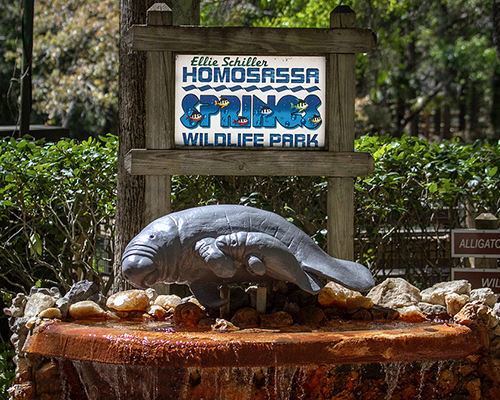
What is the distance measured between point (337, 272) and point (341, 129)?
1368 millimetres

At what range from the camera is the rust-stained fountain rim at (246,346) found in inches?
110

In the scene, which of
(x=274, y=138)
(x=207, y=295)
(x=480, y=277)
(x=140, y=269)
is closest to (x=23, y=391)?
(x=140, y=269)

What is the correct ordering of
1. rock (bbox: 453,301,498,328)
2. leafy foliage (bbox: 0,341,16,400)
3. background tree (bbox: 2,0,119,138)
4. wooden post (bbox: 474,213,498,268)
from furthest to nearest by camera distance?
1. background tree (bbox: 2,0,119,138)
2. leafy foliage (bbox: 0,341,16,400)
3. wooden post (bbox: 474,213,498,268)
4. rock (bbox: 453,301,498,328)

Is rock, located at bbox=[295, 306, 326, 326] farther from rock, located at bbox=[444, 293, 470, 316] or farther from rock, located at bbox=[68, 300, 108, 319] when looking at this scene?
rock, located at bbox=[68, 300, 108, 319]

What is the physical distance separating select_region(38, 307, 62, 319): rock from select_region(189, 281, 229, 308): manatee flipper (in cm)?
74

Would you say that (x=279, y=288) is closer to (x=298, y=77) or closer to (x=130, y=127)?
(x=298, y=77)

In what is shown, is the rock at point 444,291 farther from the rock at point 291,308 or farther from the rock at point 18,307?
the rock at point 18,307

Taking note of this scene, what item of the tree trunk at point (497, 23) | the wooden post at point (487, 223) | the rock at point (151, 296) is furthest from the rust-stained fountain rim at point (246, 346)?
the tree trunk at point (497, 23)

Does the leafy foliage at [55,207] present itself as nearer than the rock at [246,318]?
No

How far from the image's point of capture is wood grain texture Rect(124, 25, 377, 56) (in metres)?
4.27

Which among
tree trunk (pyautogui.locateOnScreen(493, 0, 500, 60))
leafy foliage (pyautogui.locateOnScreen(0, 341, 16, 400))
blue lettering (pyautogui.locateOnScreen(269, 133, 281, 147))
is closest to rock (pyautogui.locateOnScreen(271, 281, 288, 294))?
blue lettering (pyautogui.locateOnScreen(269, 133, 281, 147))

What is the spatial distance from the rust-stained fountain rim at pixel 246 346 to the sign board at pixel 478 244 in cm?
147

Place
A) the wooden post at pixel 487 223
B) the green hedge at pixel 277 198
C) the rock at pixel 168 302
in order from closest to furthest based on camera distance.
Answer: the rock at pixel 168 302, the wooden post at pixel 487 223, the green hedge at pixel 277 198

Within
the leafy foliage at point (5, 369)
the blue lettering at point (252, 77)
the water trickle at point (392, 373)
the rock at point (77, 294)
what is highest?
the blue lettering at point (252, 77)
